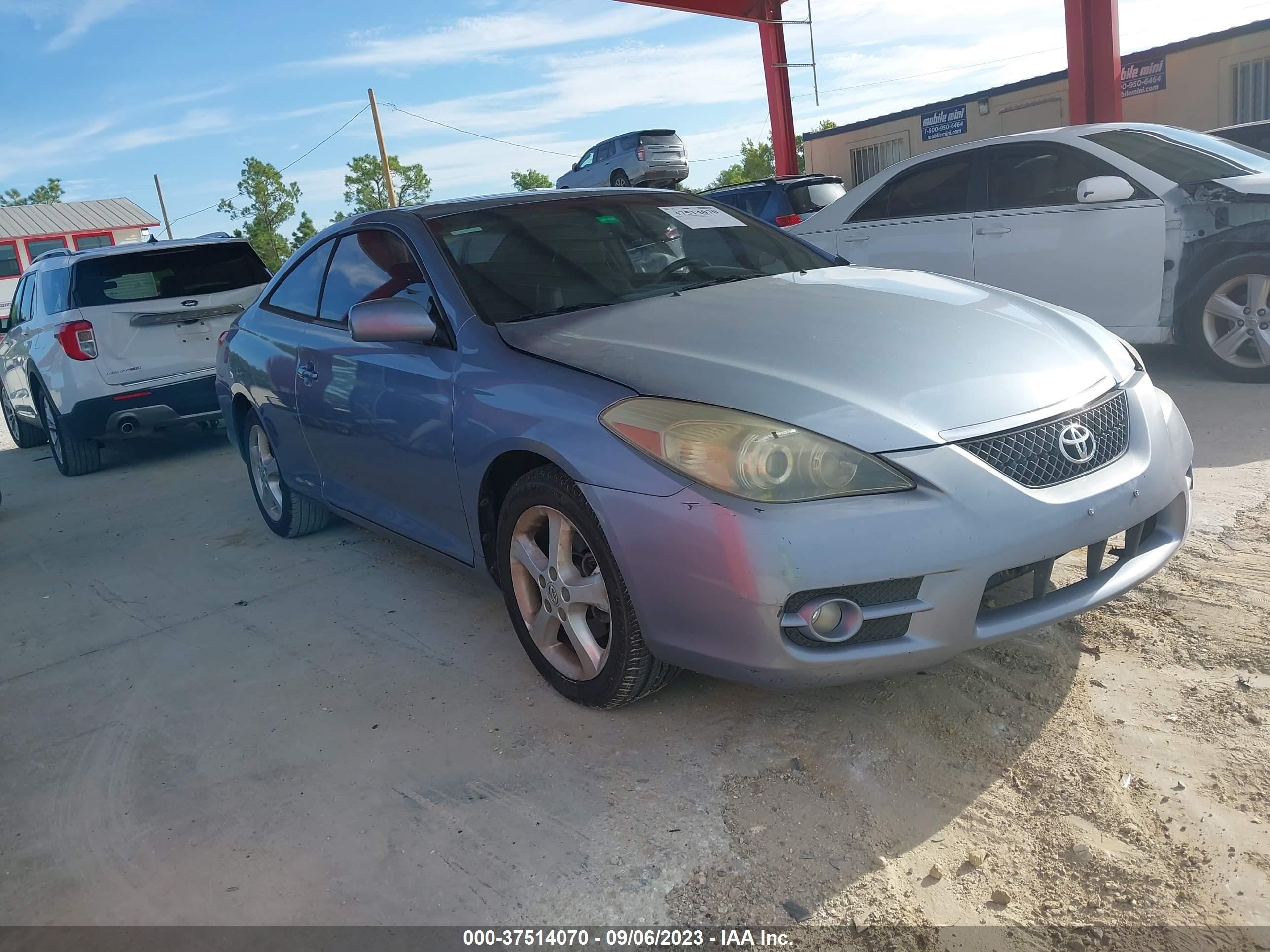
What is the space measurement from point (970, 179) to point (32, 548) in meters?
6.24

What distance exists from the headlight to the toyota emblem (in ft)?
1.54

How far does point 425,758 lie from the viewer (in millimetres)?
2869

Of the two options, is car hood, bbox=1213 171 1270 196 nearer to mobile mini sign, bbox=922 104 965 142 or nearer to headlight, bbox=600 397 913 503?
headlight, bbox=600 397 913 503

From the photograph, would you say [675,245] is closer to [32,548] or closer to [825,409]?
[825,409]

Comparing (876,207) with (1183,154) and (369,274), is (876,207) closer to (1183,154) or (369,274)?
(1183,154)

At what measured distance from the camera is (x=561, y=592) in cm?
294

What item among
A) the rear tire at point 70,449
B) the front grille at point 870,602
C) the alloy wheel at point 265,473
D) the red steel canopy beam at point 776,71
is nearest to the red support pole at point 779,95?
the red steel canopy beam at point 776,71

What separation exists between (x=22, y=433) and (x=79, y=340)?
10.5 ft

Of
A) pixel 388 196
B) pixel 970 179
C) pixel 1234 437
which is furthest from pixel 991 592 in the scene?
pixel 388 196

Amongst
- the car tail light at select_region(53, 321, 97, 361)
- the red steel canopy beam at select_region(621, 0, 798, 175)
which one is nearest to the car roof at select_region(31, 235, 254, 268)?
the car tail light at select_region(53, 321, 97, 361)

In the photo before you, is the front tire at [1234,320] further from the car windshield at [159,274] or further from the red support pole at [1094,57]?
the red support pole at [1094,57]

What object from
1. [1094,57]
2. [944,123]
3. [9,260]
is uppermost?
[9,260]

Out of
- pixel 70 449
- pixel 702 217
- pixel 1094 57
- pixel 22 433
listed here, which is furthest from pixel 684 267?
pixel 1094 57

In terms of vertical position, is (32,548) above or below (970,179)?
below
